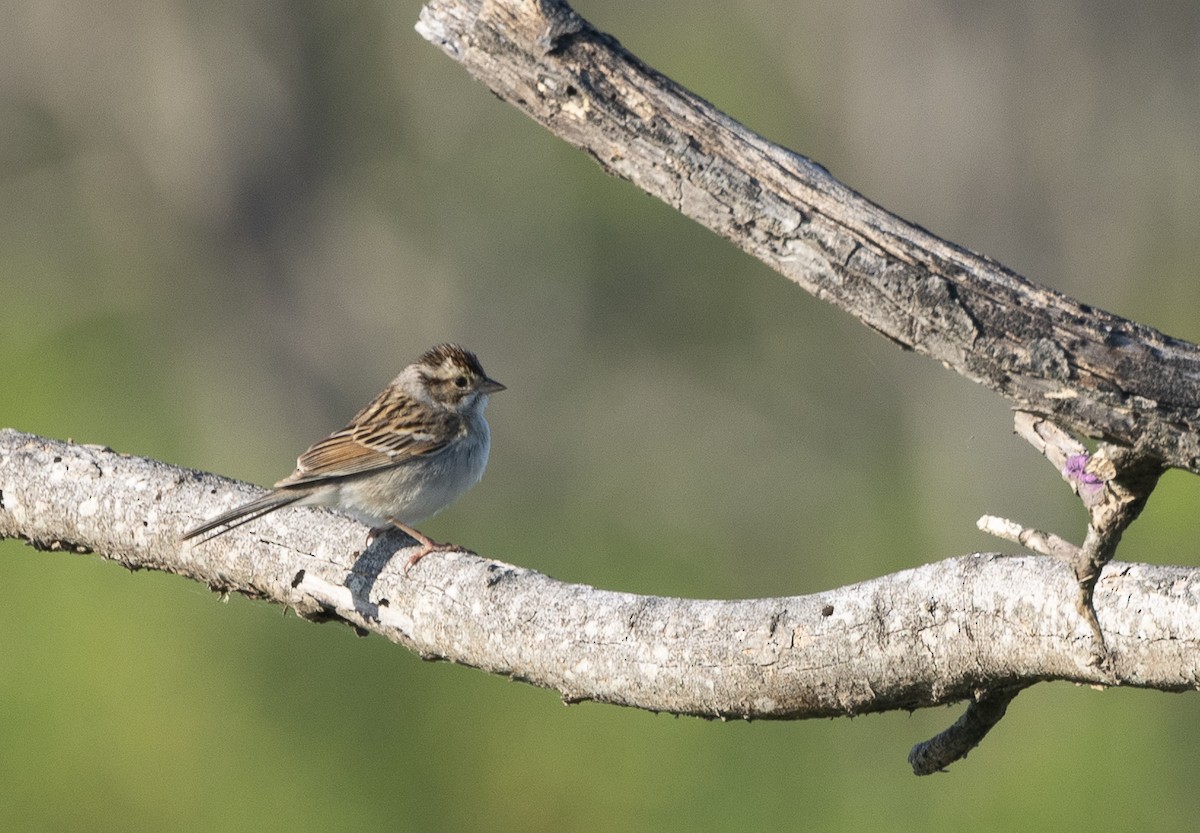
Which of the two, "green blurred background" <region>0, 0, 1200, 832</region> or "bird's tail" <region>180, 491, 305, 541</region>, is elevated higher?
"green blurred background" <region>0, 0, 1200, 832</region>

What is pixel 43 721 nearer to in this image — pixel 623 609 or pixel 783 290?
pixel 623 609

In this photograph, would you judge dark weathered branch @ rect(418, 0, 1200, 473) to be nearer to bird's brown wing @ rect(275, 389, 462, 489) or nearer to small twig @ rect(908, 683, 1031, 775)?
small twig @ rect(908, 683, 1031, 775)

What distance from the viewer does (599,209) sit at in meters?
16.7

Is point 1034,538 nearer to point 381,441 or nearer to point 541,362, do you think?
point 381,441

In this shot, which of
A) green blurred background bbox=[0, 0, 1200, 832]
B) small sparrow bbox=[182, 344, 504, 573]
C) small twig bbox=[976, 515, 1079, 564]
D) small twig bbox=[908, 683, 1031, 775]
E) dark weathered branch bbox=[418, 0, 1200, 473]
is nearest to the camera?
dark weathered branch bbox=[418, 0, 1200, 473]

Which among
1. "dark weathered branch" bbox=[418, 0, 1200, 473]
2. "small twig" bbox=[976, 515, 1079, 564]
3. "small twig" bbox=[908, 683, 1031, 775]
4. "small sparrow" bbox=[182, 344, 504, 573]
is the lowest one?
"small twig" bbox=[908, 683, 1031, 775]

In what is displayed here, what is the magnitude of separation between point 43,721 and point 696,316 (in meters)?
10.1

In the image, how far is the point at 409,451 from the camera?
5.21 m

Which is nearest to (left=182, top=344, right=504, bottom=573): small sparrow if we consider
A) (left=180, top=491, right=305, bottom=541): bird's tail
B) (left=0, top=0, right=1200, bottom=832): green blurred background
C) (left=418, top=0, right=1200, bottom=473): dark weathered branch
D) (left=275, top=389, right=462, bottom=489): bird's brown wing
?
(left=275, top=389, right=462, bottom=489): bird's brown wing

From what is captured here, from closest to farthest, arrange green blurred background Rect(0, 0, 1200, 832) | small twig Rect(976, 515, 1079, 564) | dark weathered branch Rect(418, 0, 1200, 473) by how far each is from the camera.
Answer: dark weathered branch Rect(418, 0, 1200, 473)
small twig Rect(976, 515, 1079, 564)
green blurred background Rect(0, 0, 1200, 832)

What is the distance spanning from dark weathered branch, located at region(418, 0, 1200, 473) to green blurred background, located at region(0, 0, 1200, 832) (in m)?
2.60

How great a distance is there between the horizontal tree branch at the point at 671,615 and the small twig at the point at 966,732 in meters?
0.08

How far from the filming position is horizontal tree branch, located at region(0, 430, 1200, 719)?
2.50 metres

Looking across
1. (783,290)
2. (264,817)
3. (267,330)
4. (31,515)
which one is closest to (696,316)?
(783,290)
